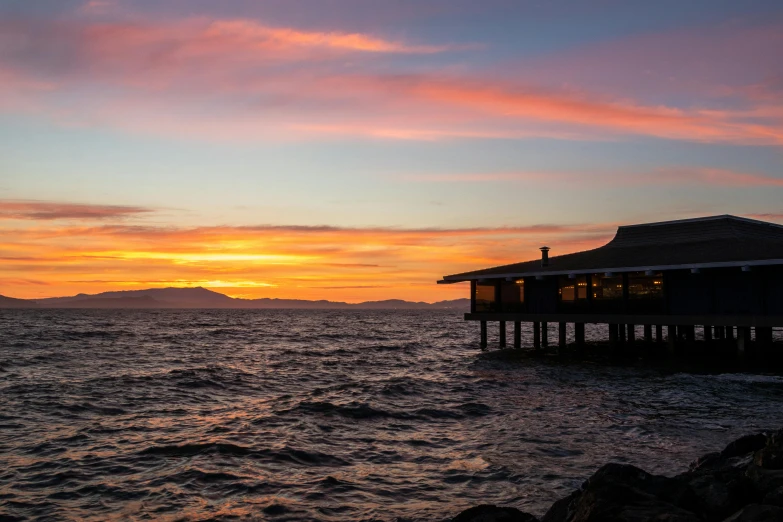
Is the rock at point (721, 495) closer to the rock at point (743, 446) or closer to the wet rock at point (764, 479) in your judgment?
the wet rock at point (764, 479)

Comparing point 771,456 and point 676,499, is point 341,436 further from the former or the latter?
point 771,456

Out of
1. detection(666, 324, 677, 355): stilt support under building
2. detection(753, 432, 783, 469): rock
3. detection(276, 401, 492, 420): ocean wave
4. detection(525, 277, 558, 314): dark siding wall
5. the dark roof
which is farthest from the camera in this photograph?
detection(525, 277, 558, 314): dark siding wall

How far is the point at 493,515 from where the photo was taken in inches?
355

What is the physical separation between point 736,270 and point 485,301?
672 inches

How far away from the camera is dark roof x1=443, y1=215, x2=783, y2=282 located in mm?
31859

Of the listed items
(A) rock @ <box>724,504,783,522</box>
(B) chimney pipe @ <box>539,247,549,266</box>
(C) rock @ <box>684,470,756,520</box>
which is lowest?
(C) rock @ <box>684,470,756,520</box>

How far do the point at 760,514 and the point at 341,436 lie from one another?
12693mm

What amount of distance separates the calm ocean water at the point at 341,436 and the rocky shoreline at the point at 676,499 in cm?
218

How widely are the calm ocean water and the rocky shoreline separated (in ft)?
7.14

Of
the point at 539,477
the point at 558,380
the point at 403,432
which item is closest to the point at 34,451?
the point at 403,432

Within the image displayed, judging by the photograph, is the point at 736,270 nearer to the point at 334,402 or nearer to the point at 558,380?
the point at 558,380

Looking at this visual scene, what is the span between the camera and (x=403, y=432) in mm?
18344

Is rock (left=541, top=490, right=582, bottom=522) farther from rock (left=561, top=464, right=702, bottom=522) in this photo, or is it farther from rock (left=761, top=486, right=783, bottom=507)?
rock (left=761, top=486, right=783, bottom=507)

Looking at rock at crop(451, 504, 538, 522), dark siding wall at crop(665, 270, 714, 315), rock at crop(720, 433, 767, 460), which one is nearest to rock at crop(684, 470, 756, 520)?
rock at crop(451, 504, 538, 522)
